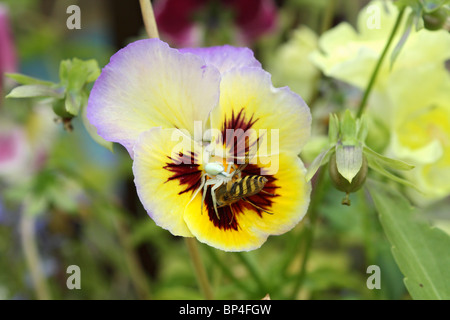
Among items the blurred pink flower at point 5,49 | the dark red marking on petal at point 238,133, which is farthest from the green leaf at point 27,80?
the blurred pink flower at point 5,49

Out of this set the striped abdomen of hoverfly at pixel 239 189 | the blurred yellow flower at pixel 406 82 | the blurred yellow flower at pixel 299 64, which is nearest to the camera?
the striped abdomen of hoverfly at pixel 239 189

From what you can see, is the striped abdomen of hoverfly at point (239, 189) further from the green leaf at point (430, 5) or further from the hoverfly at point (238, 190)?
the green leaf at point (430, 5)

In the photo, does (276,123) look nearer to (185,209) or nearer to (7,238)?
(185,209)

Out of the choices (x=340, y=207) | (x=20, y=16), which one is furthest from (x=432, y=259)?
(x=20, y=16)

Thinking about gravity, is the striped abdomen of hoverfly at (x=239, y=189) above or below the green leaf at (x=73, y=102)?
below

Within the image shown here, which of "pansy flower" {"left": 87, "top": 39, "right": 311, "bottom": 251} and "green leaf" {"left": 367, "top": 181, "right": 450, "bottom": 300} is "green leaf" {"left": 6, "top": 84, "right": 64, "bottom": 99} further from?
"green leaf" {"left": 367, "top": 181, "right": 450, "bottom": 300}
